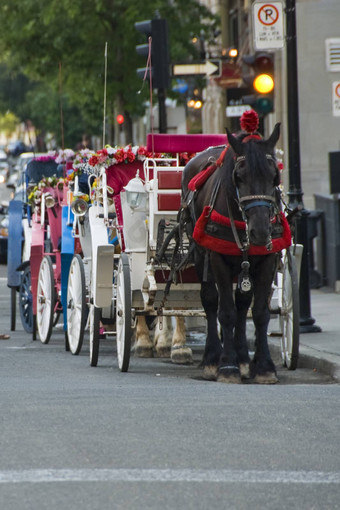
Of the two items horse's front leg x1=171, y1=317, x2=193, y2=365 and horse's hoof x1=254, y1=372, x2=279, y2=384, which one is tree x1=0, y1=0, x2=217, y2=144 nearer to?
horse's front leg x1=171, y1=317, x2=193, y2=365

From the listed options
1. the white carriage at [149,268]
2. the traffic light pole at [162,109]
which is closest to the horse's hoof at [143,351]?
the white carriage at [149,268]

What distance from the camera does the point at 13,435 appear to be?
738cm

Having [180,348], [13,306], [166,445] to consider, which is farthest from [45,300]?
[166,445]

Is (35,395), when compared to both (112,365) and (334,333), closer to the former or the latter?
(112,365)

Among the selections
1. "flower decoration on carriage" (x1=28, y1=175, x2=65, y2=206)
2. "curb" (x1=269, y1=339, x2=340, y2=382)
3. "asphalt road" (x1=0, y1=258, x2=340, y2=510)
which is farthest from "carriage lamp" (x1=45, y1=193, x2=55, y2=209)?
"asphalt road" (x1=0, y1=258, x2=340, y2=510)

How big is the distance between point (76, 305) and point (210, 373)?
7.89ft

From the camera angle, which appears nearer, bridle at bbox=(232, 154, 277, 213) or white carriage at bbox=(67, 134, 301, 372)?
bridle at bbox=(232, 154, 277, 213)

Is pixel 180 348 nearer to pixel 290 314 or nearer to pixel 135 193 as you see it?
pixel 290 314

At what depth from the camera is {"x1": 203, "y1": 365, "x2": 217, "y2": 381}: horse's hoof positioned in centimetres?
1080

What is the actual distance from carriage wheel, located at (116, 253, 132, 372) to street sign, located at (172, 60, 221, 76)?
11.2 meters

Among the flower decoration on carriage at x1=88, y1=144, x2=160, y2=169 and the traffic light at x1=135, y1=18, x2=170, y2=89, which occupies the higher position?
the traffic light at x1=135, y1=18, x2=170, y2=89

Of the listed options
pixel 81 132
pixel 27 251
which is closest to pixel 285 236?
pixel 27 251

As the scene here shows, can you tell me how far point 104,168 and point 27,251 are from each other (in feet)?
10.6

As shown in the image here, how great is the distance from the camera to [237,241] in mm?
10227
